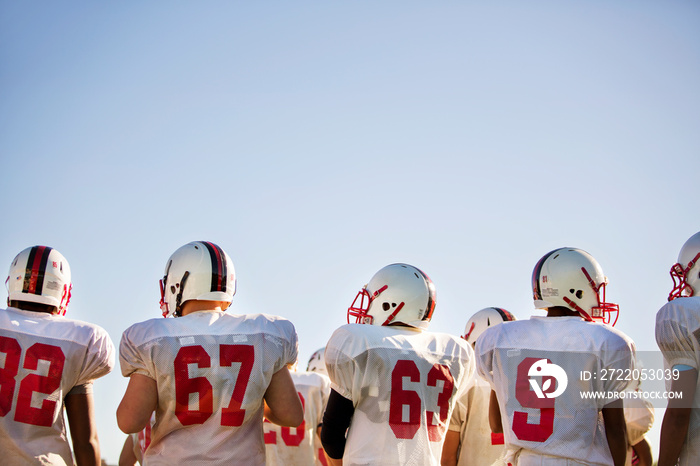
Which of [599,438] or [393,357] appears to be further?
[393,357]

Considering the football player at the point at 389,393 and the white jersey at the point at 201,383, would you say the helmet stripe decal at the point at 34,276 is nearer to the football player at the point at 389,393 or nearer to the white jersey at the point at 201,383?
the white jersey at the point at 201,383

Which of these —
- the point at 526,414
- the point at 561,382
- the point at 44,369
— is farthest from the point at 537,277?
the point at 44,369

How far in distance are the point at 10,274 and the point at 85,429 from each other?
4.12 ft

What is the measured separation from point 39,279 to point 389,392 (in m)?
2.61

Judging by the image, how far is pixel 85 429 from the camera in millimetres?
5391

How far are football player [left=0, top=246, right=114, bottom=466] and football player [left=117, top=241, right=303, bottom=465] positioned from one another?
0.58 meters

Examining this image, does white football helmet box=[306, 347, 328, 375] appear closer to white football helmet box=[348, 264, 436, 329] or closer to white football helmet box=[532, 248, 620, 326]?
white football helmet box=[348, 264, 436, 329]

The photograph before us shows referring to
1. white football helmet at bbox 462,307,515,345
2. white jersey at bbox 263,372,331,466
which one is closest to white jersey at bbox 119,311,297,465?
white football helmet at bbox 462,307,515,345

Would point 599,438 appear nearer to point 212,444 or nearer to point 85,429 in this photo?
point 212,444

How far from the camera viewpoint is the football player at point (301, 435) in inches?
345

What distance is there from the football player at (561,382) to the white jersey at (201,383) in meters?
1.61

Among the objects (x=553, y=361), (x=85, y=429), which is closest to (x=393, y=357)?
(x=553, y=361)

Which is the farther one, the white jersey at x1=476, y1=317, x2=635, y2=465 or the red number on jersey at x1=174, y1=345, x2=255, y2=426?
the white jersey at x1=476, y1=317, x2=635, y2=465

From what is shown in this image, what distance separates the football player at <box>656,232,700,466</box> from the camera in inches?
198
